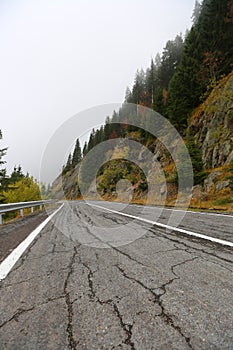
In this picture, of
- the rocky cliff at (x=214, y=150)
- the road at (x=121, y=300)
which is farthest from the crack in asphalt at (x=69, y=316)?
the rocky cliff at (x=214, y=150)

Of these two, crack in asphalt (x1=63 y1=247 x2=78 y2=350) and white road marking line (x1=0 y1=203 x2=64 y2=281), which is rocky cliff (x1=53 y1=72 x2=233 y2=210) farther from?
crack in asphalt (x1=63 y1=247 x2=78 y2=350)

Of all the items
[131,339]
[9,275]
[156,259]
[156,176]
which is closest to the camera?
[131,339]

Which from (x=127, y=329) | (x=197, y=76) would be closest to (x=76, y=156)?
(x=197, y=76)

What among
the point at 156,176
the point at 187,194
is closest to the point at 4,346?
the point at 187,194

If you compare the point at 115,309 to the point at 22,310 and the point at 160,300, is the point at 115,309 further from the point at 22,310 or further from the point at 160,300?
the point at 22,310

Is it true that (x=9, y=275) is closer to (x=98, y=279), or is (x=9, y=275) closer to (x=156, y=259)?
(x=98, y=279)

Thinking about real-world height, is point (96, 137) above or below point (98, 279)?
above

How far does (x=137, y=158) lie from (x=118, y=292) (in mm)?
33641

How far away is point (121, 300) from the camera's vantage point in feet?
5.25

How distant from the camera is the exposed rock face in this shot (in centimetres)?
1484

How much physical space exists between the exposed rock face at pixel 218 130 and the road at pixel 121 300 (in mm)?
13412

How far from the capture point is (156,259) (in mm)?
2549

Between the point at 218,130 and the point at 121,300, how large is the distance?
17.8m

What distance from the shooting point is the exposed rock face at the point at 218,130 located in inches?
584
